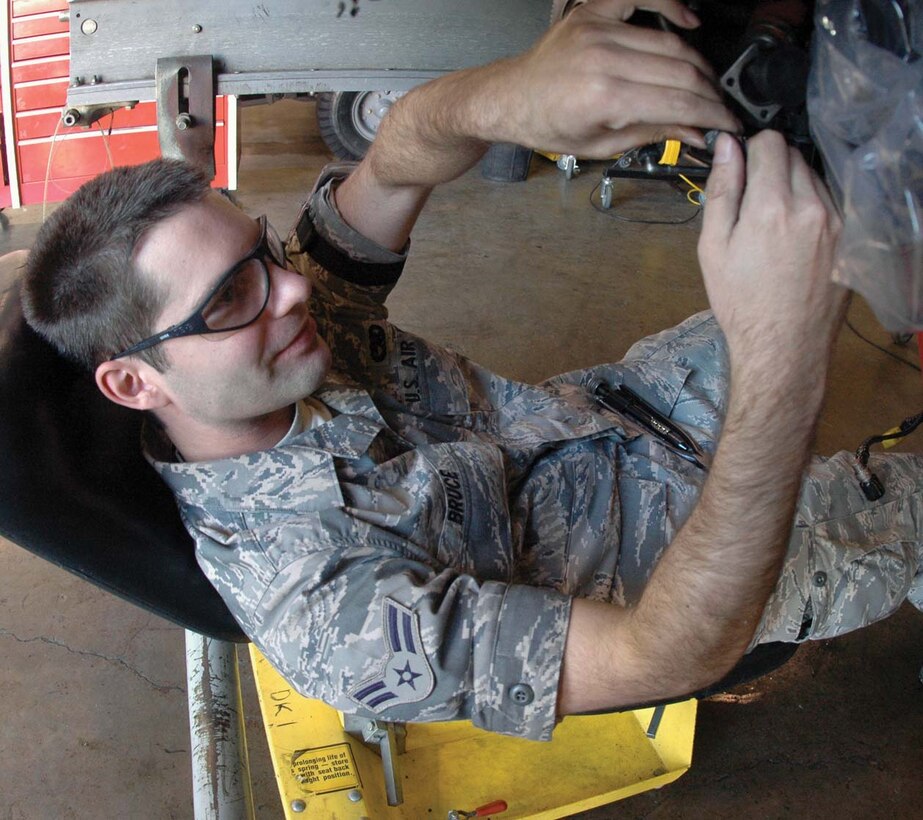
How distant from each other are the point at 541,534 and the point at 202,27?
1.19 m

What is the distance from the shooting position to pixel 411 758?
5.25 ft

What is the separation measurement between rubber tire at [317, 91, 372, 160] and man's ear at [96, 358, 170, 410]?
121 inches

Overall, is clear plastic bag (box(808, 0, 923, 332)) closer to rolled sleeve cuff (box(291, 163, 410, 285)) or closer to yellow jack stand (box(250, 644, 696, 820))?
rolled sleeve cuff (box(291, 163, 410, 285))

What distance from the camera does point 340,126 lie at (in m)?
4.00

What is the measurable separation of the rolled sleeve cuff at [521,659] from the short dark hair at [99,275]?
1.82 ft

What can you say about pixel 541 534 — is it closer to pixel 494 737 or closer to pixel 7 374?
pixel 494 737

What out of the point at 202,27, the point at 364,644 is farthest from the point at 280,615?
the point at 202,27

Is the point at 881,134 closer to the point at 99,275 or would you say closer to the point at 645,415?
the point at 645,415

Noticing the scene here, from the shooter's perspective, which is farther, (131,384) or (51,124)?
(51,124)

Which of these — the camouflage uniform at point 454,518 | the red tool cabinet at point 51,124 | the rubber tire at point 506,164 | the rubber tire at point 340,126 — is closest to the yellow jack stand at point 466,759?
the camouflage uniform at point 454,518

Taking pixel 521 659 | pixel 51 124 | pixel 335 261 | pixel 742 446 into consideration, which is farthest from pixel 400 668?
pixel 51 124

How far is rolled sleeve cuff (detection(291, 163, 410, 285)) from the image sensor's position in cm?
140

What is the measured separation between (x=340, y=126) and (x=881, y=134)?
11.7ft

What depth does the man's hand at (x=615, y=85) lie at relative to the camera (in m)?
0.74
